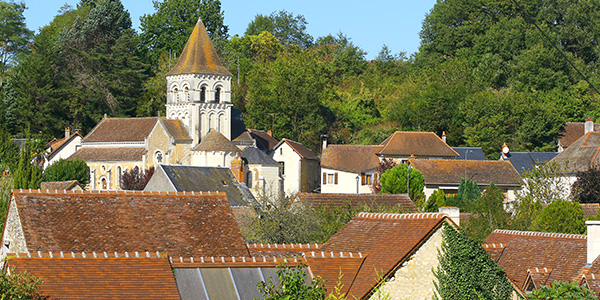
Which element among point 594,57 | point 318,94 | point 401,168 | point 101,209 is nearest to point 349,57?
point 318,94

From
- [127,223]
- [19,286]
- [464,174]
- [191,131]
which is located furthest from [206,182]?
[191,131]

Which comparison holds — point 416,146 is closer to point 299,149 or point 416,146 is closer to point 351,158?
point 351,158

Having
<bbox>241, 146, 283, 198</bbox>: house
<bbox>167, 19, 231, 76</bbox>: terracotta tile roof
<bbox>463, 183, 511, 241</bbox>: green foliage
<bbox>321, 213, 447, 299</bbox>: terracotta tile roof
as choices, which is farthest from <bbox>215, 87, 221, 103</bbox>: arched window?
<bbox>321, 213, 447, 299</bbox>: terracotta tile roof

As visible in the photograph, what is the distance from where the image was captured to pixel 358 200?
1481 inches

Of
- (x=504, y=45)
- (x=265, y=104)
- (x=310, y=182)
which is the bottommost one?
(x=310, y=182)

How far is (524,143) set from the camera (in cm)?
6719

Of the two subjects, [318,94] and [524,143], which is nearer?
[524,143]

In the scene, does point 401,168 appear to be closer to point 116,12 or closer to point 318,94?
point 318,94

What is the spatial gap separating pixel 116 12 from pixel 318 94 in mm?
27128

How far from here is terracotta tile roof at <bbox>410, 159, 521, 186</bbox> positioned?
56438mm

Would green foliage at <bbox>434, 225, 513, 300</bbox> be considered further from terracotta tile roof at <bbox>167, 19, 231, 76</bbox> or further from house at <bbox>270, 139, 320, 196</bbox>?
terracotta tile roof at <bbox>167, 19, 231, 76</bbox>

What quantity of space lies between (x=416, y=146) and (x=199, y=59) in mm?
17533

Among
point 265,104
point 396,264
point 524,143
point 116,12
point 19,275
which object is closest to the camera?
point 19,275

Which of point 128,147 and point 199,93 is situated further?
point 128,147
